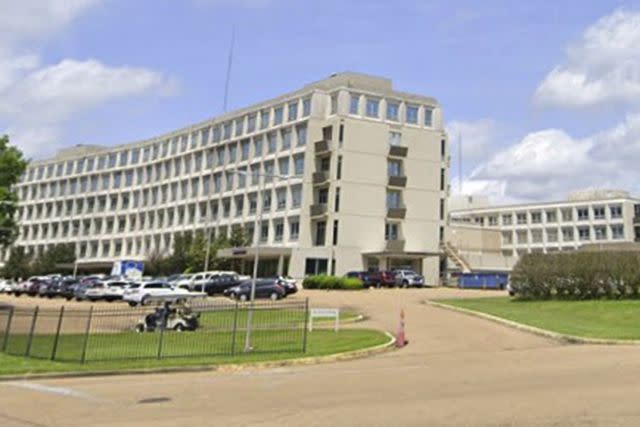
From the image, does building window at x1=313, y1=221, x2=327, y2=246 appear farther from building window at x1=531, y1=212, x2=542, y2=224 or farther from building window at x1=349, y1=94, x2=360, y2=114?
building window at x1=531, y1=212, x2=542, y2=224

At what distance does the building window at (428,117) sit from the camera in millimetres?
78000

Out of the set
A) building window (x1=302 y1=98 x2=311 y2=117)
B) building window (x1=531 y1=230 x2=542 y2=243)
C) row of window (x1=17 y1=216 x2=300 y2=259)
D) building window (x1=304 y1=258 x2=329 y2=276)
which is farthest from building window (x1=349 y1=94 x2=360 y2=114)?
building window (x1=531 y1=230 x2=542 y2=243)

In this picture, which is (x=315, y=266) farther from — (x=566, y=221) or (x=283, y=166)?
(x=566, y=221)

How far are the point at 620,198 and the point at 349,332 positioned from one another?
95151 mm

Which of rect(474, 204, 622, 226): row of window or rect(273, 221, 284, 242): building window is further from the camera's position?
rect(474, 204, 622, 226): row of window

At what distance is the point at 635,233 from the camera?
106812 millimetres

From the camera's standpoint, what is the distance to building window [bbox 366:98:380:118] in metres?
75.2

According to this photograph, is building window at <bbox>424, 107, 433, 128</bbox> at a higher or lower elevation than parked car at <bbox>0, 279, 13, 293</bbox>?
higher

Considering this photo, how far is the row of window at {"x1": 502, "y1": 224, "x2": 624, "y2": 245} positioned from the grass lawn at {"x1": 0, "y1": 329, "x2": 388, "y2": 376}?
9547 cm

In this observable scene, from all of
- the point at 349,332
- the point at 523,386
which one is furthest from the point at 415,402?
the point at 349,332

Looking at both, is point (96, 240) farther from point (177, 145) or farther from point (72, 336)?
point (72, 336)

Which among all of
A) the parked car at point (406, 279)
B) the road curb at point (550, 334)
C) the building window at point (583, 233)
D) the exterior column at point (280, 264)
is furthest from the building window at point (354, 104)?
the building window at point (583, 233)

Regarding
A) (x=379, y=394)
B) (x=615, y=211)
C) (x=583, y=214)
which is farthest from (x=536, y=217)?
(x=379, y=394)

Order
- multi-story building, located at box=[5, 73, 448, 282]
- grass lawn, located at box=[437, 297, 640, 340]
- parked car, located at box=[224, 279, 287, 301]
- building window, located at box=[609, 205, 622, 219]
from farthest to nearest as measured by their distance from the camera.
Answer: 1. building window, located at box=[609, 205, 622, 219]
2. multi-story building, located at box=[5, 73, 448, 282]
3. parked car, located at box=[224, 279, 287, 301]
4. grass lawn, located at box=[437, 297, 640, 340]
